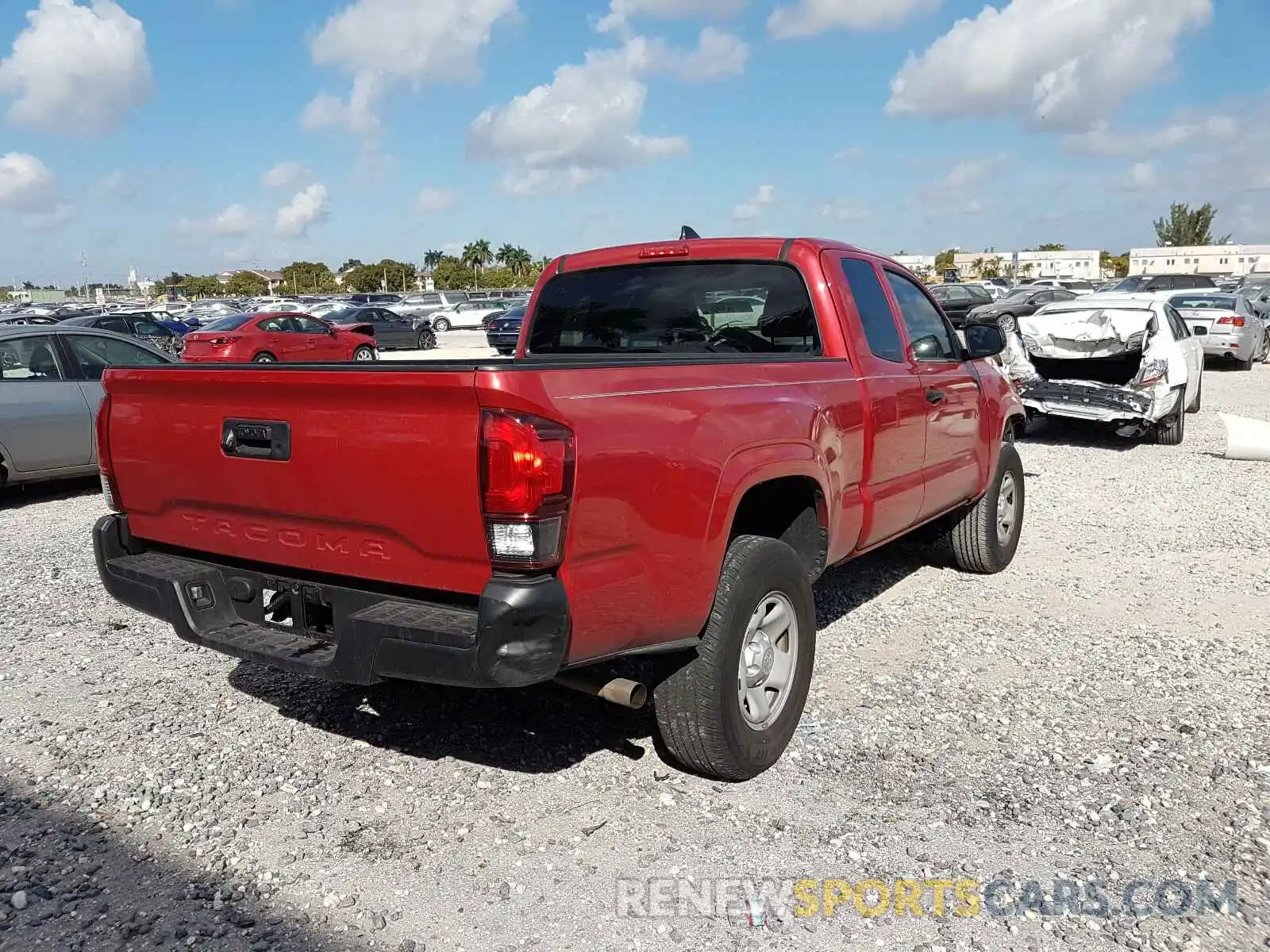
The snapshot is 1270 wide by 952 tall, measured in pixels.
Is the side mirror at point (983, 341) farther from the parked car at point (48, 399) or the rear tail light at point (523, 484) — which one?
the parked car at point (48, 399)

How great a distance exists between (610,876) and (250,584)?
4.98ft

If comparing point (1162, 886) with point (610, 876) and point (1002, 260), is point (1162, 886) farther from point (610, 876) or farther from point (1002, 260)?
point (1002, 260)

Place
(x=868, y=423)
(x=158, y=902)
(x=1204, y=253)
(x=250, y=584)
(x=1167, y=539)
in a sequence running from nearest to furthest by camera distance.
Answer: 1. (x=158, y=902)
2. (x=250, y=584)
3. (x=868, y=423)
4. (x=1167, y=539)
5. (x=1204, y=253)

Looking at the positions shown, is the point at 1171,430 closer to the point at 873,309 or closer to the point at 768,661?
the point at 873,309

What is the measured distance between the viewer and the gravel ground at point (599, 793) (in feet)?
9.18

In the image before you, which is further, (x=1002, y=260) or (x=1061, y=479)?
(x=1002, y=260)

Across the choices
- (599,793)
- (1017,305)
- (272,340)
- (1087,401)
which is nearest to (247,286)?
(272,340)

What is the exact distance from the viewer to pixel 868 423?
4254 mm

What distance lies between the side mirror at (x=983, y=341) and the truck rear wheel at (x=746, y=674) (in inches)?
90.2

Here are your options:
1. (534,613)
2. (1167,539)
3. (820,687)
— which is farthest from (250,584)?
(1167,539)

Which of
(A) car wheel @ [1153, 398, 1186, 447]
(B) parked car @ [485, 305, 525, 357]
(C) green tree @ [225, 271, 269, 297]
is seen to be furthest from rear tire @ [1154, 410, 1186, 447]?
(C) green tree @ [225, 271, 269, 297]

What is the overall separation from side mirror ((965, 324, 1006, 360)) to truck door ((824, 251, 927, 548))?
2.57 feet

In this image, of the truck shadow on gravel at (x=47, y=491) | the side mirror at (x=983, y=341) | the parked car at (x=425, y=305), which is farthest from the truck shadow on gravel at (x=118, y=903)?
the parked car at (x=425, y=305)

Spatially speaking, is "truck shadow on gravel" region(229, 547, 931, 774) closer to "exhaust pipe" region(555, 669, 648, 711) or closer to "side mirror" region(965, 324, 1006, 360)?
"exhaust pipe" region(555, 669, 648, 711)
